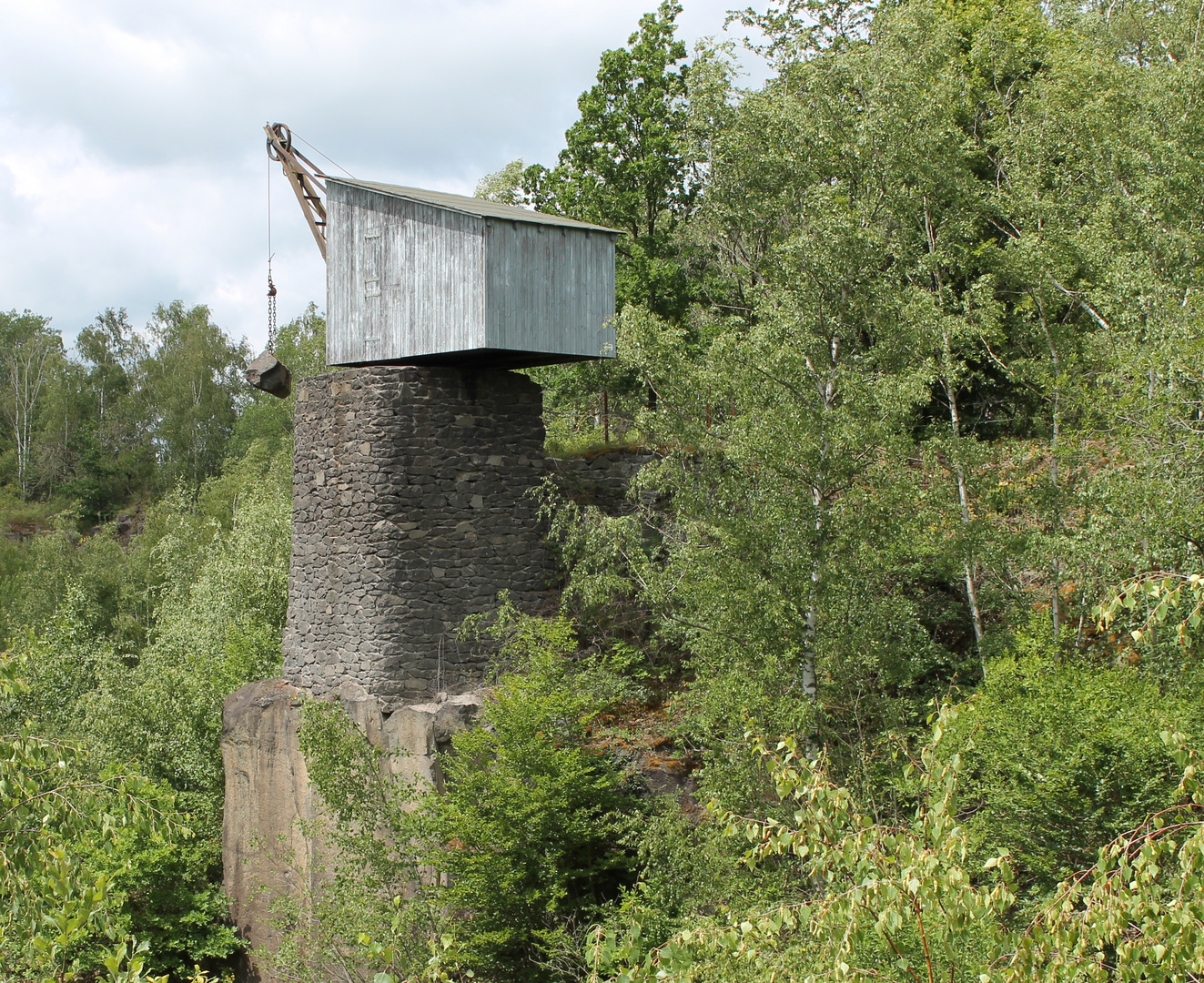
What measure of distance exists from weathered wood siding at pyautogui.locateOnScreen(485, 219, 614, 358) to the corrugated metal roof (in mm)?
106

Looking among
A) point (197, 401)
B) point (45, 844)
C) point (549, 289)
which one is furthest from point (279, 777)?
point (197, 401)

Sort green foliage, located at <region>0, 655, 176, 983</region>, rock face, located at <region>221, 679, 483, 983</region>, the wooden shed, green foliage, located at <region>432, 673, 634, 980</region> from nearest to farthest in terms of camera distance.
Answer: green foliage, located at <region>0, 655, 176, 983</region>
green foliage, located at <region>432, 673, 634, 980</region>
rock face, located at <region>221, 679, 483, 983</region>
the wooden shed

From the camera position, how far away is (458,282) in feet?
48.0

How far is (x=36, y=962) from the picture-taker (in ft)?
20.9

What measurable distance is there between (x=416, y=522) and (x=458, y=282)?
10.1 feet

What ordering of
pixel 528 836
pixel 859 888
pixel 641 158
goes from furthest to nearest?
pixel 641 158, pixel 528 836, pixel 859 888

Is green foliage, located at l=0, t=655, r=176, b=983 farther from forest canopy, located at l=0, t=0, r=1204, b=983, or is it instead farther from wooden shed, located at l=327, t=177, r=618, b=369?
wooden shed, located at l=327, t=177, r=618, b=369

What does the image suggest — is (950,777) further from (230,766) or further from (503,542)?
(230,766)

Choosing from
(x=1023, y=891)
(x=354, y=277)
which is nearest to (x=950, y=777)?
(x=1023, y=891)

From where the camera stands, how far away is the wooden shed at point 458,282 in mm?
14555

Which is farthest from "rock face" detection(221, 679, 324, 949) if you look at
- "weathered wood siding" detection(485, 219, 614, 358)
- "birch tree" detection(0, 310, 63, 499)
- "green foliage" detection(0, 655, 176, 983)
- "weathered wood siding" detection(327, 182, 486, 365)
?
"birch tree" detection(0, 310, 63, 499)

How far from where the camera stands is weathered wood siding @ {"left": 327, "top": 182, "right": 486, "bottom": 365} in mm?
14555

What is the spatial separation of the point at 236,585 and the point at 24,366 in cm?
3393

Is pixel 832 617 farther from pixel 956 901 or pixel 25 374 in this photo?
pixel 25 374
